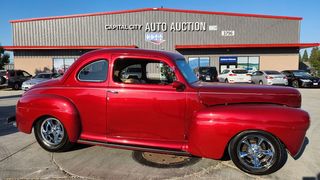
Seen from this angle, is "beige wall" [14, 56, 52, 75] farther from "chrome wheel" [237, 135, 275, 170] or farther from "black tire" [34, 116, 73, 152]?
"chrome wheel" [237, 135, 275, 170]

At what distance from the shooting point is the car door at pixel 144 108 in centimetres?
469

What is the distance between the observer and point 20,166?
4.79 m

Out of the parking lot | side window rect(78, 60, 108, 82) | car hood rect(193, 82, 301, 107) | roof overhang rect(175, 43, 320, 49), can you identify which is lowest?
the parking lot

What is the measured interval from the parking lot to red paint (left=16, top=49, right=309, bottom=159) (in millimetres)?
326

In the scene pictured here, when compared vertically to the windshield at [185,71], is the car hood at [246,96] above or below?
below

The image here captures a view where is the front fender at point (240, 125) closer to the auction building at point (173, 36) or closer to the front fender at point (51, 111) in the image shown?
the front fender at point (51, 111)

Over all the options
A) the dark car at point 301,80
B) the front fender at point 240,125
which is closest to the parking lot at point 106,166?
the front fender at point 240,125

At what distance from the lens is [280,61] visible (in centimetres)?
3225

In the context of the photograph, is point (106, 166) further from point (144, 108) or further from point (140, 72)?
point (140, 72)

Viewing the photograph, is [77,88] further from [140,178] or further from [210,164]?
[210,164]

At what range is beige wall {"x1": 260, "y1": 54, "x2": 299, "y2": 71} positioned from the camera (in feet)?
106

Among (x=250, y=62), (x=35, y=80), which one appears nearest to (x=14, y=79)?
(x=35, y=80)

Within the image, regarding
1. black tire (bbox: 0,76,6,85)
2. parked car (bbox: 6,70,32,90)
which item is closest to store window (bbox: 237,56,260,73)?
parked car (bbox: 6,70,32,90)

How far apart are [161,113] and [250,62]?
98.0 ft
